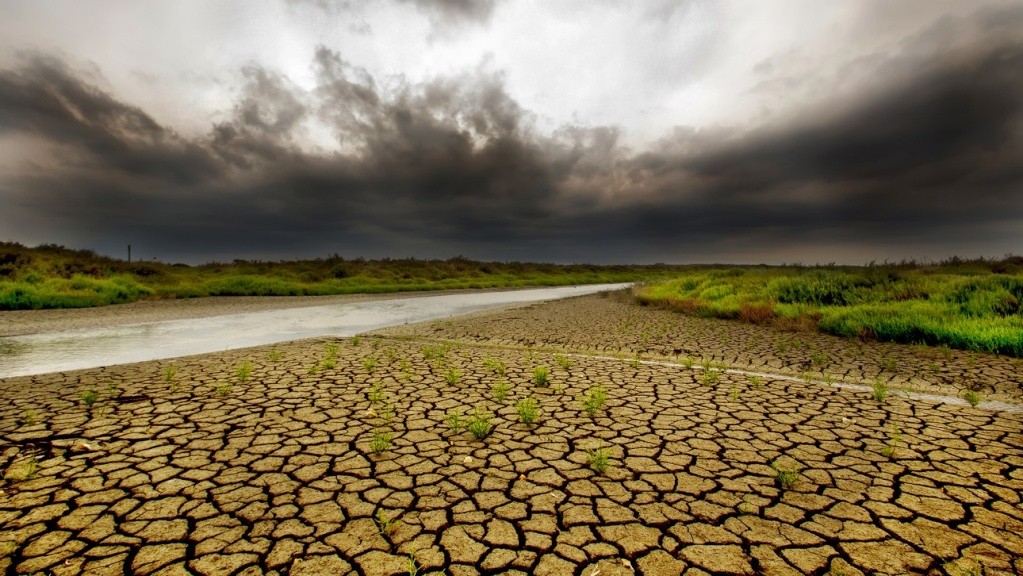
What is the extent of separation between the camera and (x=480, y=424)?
423 centimetres

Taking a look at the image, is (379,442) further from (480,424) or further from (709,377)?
(709,377)

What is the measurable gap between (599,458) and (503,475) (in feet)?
2.54

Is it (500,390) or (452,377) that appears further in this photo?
(452,377)

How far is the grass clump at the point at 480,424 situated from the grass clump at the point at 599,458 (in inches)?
38.9

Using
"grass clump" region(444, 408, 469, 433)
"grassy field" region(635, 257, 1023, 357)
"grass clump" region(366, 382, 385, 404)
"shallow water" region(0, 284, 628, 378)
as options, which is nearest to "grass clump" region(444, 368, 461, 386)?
"grass clump" region(366, 382, 385, 404)

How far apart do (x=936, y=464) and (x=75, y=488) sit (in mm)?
6569

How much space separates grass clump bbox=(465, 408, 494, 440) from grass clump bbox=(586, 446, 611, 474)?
3.24 feet

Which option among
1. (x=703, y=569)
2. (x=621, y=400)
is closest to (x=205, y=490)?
(x=703, y=569)

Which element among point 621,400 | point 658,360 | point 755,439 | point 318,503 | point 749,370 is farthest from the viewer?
point 658,360

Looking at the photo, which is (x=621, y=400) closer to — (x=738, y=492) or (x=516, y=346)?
(x=738, y=492)

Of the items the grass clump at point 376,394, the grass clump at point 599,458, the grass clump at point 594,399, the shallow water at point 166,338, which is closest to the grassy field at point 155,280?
the shallow water at point 166,338

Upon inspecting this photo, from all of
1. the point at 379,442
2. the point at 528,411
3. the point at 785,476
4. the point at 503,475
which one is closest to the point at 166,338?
the point at 379,442

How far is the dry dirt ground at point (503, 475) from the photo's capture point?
96.4 inches

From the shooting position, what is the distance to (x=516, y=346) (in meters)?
9.62
